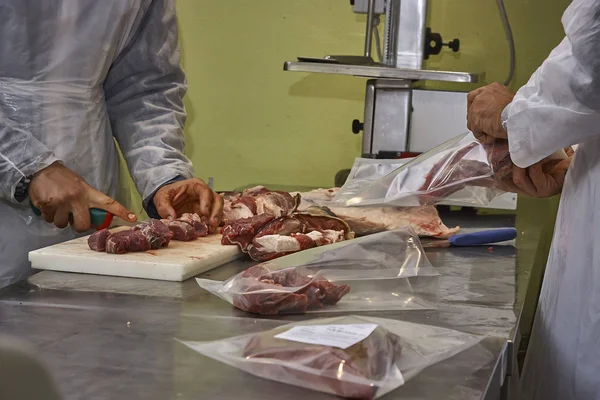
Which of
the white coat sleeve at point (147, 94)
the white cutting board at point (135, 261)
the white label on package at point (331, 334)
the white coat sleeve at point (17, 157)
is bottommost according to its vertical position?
the white cutting board at point (135, 261)

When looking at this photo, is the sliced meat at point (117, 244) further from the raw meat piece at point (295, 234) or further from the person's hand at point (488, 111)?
the person's hand at point (488, 111)

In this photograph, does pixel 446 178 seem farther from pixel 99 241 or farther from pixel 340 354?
pixel 340 354

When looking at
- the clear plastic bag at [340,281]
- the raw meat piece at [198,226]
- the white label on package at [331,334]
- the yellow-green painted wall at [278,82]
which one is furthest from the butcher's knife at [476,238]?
the yellow-green painted wall at [278,82]

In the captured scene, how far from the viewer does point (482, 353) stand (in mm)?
1146

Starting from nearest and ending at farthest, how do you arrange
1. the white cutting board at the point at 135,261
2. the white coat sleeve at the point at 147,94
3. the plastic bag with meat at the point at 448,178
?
the white cutting board at the point at 135,261 → the plastic bag with meat at the point at 448,178 → the white coat sleeve at the point at 147,94

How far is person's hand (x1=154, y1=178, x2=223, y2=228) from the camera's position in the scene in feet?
7.17

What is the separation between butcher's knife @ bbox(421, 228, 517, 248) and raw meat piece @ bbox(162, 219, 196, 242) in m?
0.63

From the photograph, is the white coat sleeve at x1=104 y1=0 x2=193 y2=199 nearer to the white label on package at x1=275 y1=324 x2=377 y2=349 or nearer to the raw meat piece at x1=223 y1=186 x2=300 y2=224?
the raw meat piece at x1=223 y1=186 x2=300 y2=224

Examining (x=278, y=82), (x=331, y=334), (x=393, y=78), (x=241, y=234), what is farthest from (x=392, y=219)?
(x=278, y=82)

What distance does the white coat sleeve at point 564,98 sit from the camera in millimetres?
1328

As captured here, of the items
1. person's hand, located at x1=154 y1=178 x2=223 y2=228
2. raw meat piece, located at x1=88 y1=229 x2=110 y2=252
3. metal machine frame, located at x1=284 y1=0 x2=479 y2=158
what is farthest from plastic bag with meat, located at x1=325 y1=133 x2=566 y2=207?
raw meat piece, located at x1=88 y1=229 x2=110 y2=252

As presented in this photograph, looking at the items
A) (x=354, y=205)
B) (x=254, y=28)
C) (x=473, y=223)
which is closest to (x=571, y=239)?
(x=354, y=205)

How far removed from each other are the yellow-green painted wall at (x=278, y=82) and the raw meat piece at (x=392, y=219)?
1.47m

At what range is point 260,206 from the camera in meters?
2.19
